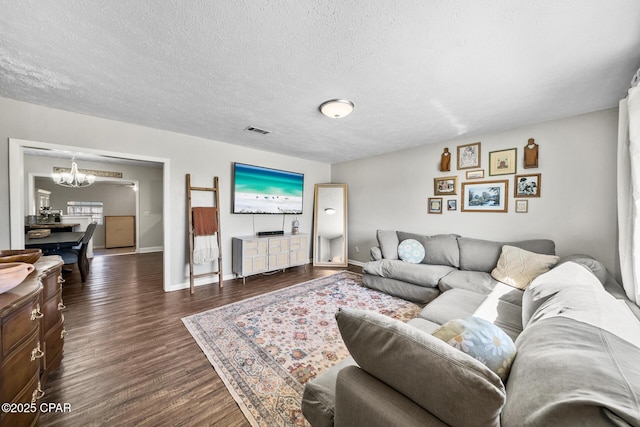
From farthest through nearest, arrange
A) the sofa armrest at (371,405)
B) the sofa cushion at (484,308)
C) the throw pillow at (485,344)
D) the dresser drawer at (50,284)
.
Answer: the sofa cushion at (484,308), the dresser drawer at (50,284), the throw pillow at (485,344), the sofa armrest at (371,405)

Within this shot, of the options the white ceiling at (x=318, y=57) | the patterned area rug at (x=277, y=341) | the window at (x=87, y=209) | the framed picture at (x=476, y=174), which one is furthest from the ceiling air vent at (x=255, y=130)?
the window at (x=87, y=209)

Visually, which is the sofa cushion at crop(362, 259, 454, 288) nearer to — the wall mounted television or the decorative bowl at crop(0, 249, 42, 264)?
the wall mounted television

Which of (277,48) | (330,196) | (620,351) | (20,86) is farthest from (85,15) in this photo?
(330,196)

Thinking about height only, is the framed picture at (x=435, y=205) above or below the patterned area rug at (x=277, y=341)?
above

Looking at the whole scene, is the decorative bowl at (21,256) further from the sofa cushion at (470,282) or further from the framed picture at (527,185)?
the framed picture at (527,185)

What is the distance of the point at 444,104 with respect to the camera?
245cm

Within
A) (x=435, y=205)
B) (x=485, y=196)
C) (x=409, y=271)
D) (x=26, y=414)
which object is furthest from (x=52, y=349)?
(x=485, y=196)

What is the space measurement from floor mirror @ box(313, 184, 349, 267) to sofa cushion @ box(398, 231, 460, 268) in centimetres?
180

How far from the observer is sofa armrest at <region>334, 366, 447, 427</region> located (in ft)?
2.42

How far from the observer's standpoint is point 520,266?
8.48ft

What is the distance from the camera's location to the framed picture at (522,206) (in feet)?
10.1

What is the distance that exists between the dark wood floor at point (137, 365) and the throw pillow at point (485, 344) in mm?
1321

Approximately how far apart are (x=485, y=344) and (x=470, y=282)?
2.14 m

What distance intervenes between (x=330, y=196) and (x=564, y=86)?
3747mm
